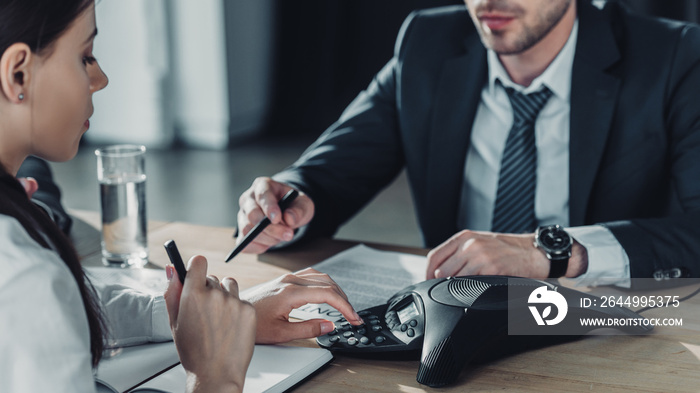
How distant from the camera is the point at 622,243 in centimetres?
112

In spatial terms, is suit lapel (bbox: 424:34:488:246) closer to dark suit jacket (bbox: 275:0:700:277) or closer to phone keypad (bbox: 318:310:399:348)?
dark suit jacket (bbox: 275:0:700:277)

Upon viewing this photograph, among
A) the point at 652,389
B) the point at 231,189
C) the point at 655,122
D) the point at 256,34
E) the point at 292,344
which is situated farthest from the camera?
the point at 256,34

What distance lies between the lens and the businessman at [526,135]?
4.27 feet

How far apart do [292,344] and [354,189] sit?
74 centimetres

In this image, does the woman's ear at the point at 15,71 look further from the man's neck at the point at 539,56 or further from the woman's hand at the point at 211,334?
the man's neck at the point at 539,56

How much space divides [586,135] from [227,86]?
13.4 feet

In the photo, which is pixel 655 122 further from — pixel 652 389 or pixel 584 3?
pixel 652 389

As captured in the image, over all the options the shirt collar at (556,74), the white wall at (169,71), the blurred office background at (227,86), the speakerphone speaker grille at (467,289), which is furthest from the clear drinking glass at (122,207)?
the white wall at (169,71)

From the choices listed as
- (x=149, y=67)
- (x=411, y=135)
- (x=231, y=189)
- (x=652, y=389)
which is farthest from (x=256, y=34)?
(x=652, y=389)

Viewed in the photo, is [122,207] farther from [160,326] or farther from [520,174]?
[520,174]

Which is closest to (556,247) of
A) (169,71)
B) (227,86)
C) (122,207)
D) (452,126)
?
(452,126)

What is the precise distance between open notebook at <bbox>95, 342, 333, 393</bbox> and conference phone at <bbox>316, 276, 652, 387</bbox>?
0.14 ft

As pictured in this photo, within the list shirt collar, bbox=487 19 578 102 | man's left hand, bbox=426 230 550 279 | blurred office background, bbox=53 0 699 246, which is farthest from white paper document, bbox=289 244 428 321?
blurred office background, bbox=53 0 699 246

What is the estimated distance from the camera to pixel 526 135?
1.50 meters
